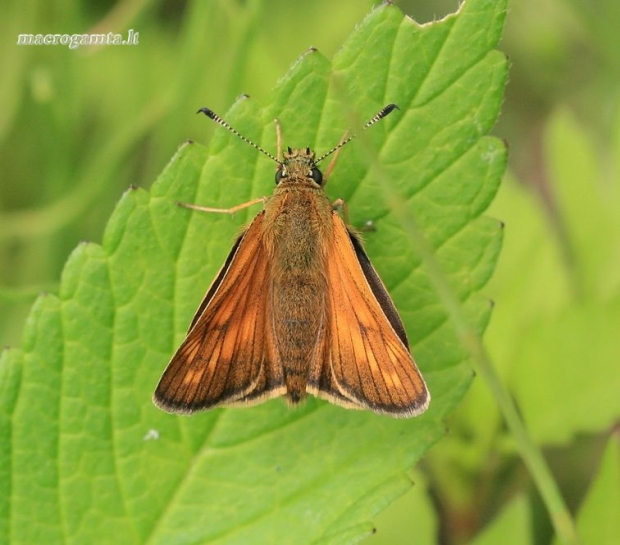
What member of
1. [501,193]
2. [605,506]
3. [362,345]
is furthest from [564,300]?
[362,345]

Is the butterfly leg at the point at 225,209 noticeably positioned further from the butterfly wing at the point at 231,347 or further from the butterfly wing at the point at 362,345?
the butterfly wing at the point at 362,345

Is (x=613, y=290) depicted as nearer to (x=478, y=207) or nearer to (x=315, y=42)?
(x=478, y=207)

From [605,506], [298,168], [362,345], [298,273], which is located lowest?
[605,506]

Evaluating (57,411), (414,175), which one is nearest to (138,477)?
(57,411)

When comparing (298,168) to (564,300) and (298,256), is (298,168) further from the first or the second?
(564,300)

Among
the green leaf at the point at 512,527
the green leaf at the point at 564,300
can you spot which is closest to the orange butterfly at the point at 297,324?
the green leaf at the point at 512,527

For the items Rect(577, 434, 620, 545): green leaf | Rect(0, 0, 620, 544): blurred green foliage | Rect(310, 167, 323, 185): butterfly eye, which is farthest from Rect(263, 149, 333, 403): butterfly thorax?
Rect(577, 434, 620, 545): green leaf
